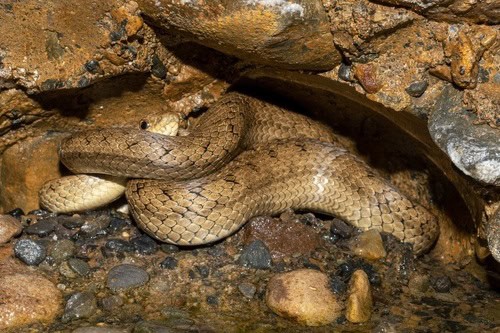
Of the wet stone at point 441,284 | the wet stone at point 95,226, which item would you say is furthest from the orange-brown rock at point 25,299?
the wet stone at point 441,284

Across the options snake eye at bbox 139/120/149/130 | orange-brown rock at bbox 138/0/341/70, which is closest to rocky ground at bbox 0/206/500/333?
snake eye at bbox 139/120/149/130

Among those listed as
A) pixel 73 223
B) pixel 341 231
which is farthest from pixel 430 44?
pixel 73 223

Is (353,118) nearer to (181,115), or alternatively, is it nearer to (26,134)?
(181,115)

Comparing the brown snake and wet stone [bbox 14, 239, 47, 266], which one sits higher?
the brown snake

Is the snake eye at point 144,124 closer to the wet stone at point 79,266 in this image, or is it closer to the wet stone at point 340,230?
the wet stone at point 79,266

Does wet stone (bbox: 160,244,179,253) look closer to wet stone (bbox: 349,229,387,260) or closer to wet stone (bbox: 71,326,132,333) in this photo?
wet stone (bbox: 71,326,132,333)
